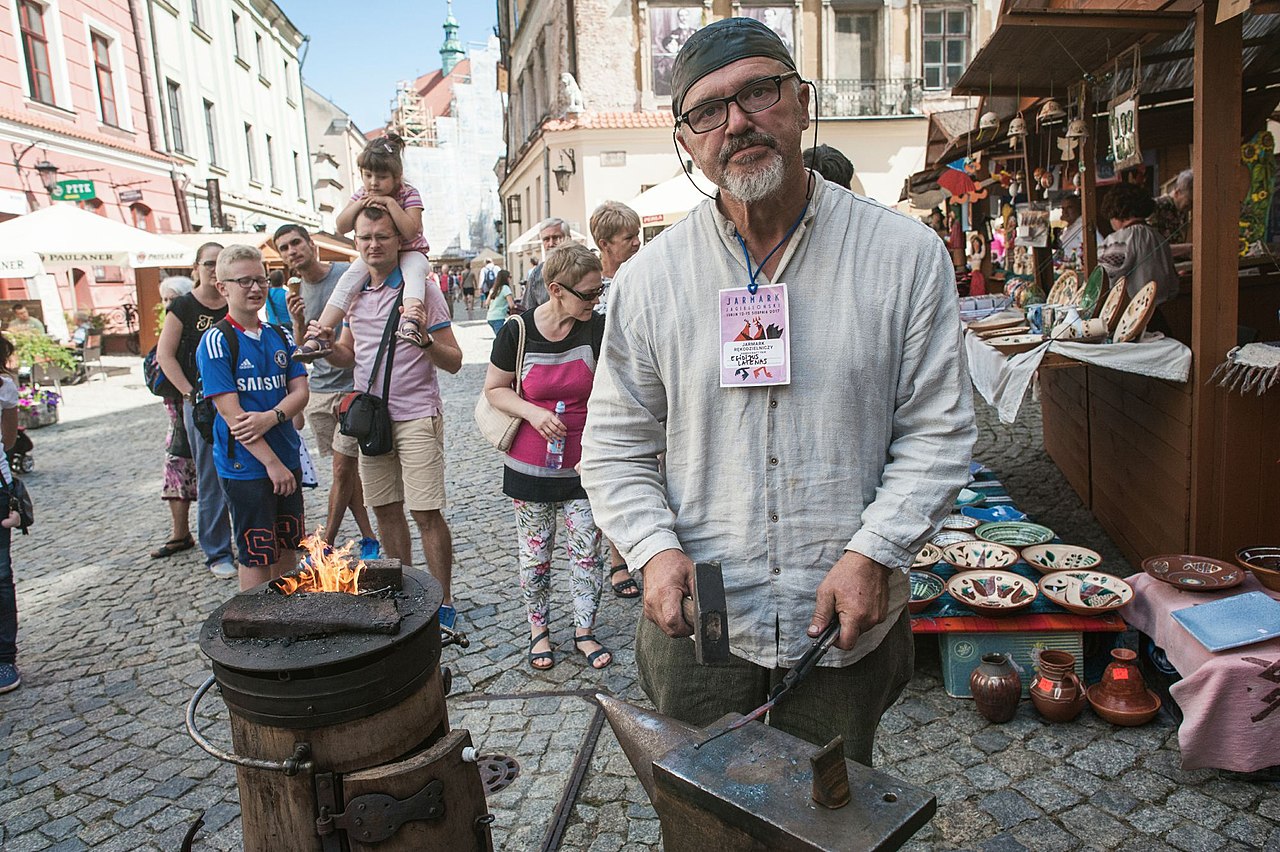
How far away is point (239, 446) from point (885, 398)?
3.02m

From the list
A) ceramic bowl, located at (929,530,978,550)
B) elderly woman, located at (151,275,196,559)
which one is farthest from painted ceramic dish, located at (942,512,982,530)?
elderly woman, located at (151,275,196,559)

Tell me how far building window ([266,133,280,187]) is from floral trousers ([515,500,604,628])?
28734mm

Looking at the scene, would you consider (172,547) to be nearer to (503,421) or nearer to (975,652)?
(503,421)

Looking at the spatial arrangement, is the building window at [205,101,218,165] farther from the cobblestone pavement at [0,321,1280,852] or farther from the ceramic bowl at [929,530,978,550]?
the ceramic bowl at [929,530,978,550]

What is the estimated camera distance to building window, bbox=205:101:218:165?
23906 mm

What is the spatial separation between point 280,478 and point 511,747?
1.54 metres

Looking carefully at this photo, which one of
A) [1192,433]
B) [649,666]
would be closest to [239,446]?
[649,666]

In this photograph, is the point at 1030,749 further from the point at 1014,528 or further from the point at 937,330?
the point at 937,330

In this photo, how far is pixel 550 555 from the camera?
385 centimetres

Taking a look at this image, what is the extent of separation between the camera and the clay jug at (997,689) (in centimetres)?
316

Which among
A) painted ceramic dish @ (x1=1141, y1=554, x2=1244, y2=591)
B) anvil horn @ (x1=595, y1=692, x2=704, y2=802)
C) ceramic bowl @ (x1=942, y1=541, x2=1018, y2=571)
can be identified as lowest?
ceramic bowl @ (x1=942, y1=541, x2=1018, y2=571)

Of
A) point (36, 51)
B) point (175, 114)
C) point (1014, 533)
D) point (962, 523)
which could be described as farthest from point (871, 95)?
point (1014, 533)

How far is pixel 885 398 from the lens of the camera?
5.34 ft

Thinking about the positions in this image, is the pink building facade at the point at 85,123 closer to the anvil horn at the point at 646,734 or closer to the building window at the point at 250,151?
the building window at the point at 250,151
